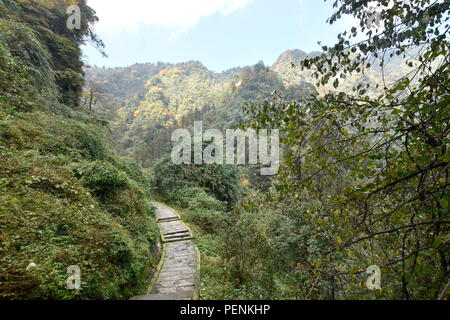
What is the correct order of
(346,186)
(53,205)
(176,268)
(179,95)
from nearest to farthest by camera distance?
(346,186), (53,205), (176,268), (179,95)

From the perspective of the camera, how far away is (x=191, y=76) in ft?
285

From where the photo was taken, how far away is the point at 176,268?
20.1 ft

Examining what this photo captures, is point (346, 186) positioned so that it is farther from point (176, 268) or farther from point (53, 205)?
point (176, 268)

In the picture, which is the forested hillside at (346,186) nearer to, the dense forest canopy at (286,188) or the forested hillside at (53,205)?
the dense forest canopy at (286,188)

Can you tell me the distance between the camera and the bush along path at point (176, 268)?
15.7ft

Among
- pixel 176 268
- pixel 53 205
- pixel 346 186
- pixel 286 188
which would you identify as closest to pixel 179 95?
pixel 176 268

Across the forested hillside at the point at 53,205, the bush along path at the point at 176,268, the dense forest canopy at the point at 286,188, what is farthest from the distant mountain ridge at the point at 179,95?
the forested hillside at the point at 53,205

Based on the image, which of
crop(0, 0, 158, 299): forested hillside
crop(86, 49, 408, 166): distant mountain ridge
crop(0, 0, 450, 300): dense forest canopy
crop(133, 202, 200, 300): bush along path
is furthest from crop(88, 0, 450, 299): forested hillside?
crop(86, 49, 408, 166): distant mountain ridge

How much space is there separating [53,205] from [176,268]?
136 inches

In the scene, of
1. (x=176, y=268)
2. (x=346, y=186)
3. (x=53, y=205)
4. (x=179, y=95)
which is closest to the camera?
(x=346, y=186)

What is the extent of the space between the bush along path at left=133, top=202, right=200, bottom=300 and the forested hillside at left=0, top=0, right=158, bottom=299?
32 cm

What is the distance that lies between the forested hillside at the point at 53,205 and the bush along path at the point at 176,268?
0.32m
